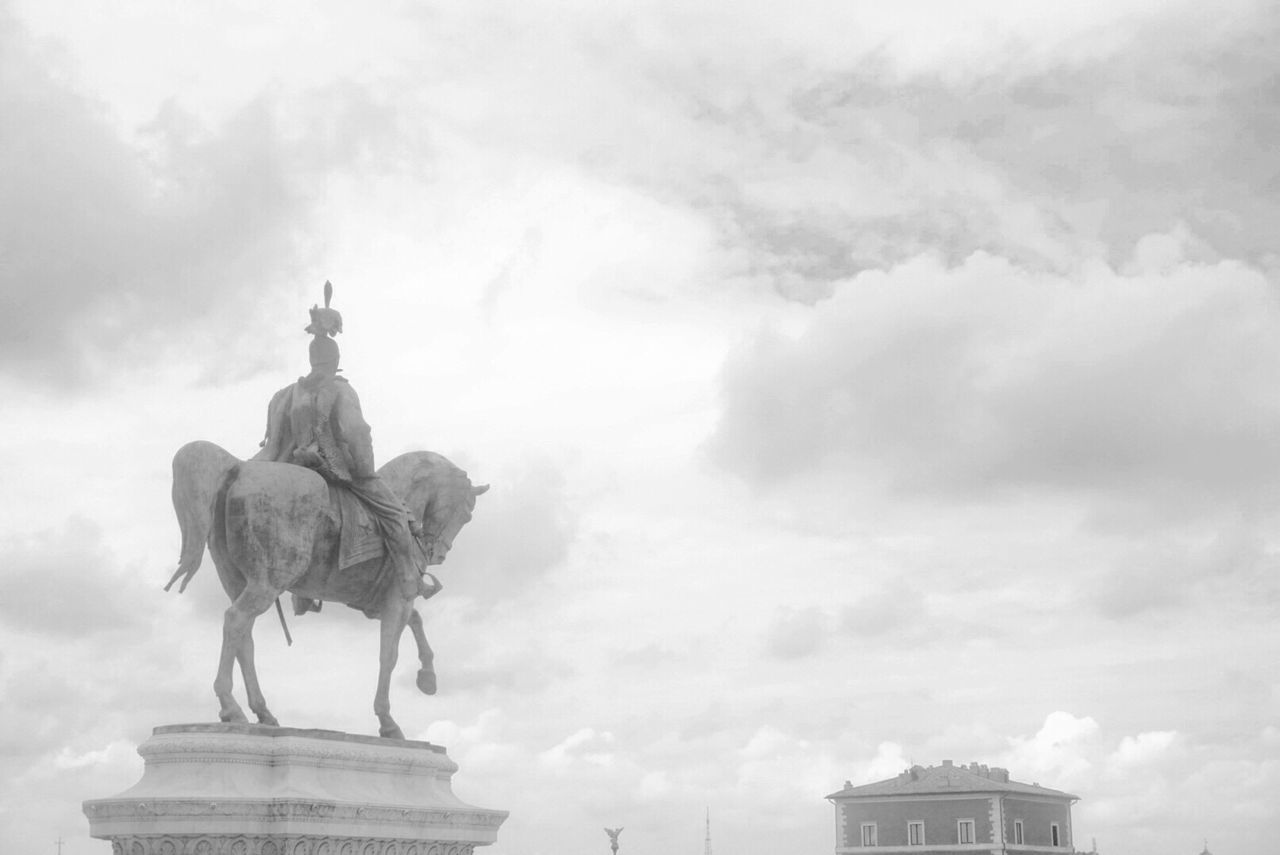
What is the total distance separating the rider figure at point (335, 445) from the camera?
14.9 meters

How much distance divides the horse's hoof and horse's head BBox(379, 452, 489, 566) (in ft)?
4.03

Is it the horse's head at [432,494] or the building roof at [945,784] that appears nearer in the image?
the horse's head at [432,494]

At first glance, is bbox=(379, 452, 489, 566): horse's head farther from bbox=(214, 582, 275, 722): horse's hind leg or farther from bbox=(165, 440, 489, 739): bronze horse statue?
bbox=(214, 582, 275, 722): horse's hind leg

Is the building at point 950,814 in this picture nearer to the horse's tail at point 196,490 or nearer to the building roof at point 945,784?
the building roof at point 945,784

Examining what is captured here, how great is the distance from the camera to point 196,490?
14242 mm

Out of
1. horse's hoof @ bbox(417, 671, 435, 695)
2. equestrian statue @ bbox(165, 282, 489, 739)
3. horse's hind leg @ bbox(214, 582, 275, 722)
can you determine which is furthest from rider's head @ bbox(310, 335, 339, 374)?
horse's hoof @ bbox(417, 671, 435, 695)

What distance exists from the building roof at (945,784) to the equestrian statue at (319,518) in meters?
85.5

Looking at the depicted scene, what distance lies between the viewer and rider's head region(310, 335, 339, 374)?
15508 mm

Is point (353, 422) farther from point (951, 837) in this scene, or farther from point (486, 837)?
point (951, 837)

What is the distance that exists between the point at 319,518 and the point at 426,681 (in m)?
2.47

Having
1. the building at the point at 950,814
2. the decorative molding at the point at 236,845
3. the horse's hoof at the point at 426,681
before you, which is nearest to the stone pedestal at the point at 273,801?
the decorative molding at the point at 236,845

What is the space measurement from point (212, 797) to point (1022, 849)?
9012 cm

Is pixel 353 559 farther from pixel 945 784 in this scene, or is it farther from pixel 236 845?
pixel 945 784

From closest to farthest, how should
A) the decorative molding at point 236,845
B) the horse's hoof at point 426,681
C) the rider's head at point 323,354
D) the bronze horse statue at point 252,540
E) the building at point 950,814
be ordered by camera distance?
1. the decorative molding at point 236,845
2. the bronze horse statue at point 252,540
3. the rider's head at point 323,354
4. the horse's hoof at point 426,681
5. the building at point 950,814
